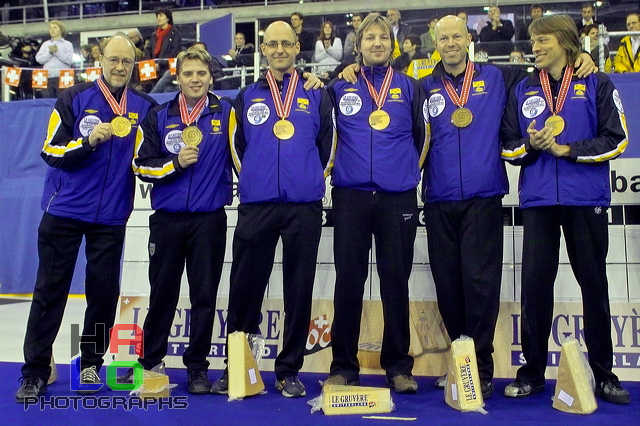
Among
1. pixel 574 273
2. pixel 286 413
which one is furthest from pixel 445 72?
pixel 286 413

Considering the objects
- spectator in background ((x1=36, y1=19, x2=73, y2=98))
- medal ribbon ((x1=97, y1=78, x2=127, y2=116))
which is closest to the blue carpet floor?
medal ribbon ((x1=97, y1=78, x2=127, y2=116))

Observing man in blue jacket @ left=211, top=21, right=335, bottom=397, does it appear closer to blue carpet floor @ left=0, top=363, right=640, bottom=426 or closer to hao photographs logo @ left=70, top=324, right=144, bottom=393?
blue carpet floor @ left=0, top=363, right=640, bottom=426

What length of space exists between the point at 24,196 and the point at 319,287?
5793 mm

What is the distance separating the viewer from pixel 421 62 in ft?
25.5

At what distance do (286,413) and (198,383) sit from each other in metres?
0.65

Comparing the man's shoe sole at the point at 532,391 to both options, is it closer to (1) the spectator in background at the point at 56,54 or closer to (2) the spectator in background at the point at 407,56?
(2) the spectator in background at the point at 407,56

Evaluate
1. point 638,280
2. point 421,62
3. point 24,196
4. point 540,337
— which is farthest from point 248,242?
point 24,196

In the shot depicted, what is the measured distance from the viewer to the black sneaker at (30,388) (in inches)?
132

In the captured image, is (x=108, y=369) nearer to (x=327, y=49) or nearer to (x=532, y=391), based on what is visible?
(x=532, y=391)

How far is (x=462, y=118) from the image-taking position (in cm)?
346

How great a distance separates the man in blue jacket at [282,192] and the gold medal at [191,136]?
22cm

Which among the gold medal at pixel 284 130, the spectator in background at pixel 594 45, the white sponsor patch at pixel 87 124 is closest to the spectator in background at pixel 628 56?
the spectator in background at pixel 594 45

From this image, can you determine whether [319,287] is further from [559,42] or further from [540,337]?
[559,42]

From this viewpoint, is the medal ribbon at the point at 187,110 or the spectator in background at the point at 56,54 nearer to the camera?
the medal ribbon at the point at 187,110
